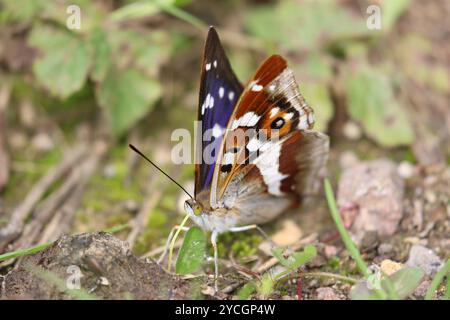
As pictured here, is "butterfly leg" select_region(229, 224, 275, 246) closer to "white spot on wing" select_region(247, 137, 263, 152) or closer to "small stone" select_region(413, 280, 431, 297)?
"white spot on wing" select_region(247, 137, 263, 152)

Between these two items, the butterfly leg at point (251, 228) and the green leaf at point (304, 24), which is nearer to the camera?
the butterfly leg at point (251, 228)

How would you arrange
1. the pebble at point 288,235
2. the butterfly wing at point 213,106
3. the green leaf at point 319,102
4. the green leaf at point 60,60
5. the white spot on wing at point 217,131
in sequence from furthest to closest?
the green leaf at point 319,102, the green leaf at point 60,60, the pebble at point 288,235, the white spot on wing at point 217,131, the butterfly wing at point 213,106

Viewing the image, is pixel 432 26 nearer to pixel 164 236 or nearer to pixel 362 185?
pixel 362 185

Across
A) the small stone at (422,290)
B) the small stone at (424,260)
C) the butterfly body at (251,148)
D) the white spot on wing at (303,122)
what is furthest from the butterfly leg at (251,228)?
the small stone at (422,290)

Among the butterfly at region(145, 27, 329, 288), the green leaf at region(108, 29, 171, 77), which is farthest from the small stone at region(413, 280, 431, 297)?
the green leaf at region(108, 29, 171, 77)

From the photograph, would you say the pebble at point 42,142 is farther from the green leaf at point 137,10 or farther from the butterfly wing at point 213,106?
the butterfly wing at point 213,106

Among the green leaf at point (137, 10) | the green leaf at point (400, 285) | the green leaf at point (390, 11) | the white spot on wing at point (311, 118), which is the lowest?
the green leaf at point (400, 285)

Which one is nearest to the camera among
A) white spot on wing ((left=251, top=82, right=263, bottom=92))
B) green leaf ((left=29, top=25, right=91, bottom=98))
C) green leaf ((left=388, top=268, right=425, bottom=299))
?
green leaf ((left=388, top=268, right=425, bottom=299))
